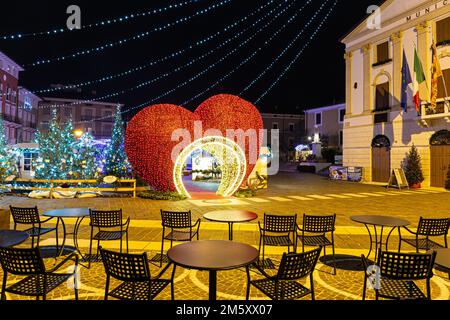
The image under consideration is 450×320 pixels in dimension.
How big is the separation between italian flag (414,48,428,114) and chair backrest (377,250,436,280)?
57.7 feet

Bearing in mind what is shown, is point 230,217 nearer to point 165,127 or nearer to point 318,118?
point 165,127

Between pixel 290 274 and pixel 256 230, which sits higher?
pixel 290 274

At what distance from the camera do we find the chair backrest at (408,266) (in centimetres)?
358

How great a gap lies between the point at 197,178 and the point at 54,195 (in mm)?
11118

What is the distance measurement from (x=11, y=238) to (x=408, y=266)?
485cm

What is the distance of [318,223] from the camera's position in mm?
5965

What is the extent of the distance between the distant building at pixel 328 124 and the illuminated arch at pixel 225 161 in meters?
27.5

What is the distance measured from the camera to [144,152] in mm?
13227

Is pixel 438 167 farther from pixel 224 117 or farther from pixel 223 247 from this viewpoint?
pixel 223 247

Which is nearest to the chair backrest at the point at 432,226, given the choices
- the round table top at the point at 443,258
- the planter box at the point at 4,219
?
the round table top at the point at 443,258

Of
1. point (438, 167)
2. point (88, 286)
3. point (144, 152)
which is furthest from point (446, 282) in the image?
point (438, 167)

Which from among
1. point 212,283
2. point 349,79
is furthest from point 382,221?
point 349,79
